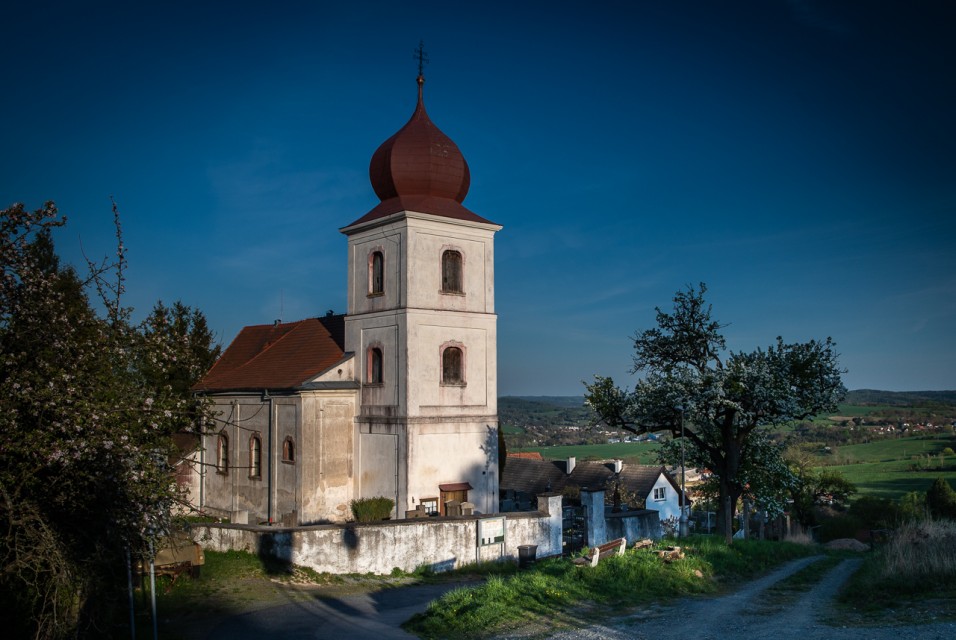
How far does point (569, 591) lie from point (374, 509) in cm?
1114

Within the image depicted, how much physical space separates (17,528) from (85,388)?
1923 mm

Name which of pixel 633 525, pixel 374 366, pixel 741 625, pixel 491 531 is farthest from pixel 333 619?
pixel 633 525

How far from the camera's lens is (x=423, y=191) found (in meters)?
29.0

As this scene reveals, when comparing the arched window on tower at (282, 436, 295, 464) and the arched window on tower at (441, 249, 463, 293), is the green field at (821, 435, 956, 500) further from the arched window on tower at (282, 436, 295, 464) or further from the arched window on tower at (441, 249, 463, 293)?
the arched window on tower at (282, 436, 295, 464)

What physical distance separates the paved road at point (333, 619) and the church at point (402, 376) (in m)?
7.14

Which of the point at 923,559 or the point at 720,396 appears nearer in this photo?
the point at 923,559

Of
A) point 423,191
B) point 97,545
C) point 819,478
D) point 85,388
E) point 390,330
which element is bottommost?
point 819,478

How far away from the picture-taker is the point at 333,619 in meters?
17.2

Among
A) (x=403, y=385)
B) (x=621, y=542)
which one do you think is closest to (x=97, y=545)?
(x=621, y=542)

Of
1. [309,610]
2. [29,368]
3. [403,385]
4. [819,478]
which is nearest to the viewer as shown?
[29,368]

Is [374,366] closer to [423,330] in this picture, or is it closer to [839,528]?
[423,330]

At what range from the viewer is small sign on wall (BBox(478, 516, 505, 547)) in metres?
23.7

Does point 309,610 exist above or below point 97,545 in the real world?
below

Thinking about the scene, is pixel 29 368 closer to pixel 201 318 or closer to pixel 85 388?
pixel 85 388
